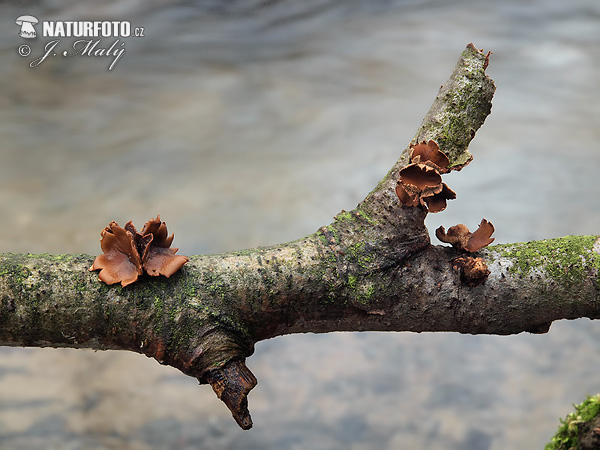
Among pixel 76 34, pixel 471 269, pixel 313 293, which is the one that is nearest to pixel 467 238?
pixel 471 269

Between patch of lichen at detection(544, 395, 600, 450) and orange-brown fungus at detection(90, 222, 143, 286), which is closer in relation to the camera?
patch of lichen at detection(544, 395, 600, 450)

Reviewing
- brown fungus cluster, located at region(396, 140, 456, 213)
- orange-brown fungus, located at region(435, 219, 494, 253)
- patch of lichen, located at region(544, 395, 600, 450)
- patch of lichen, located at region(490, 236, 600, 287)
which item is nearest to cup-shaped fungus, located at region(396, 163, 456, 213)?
brown fungus cluster, located at region(396, 140, 456, 213)

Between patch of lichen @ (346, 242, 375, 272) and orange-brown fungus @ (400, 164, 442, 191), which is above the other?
orange-brown fungus @ (400, 164, 442, 191)

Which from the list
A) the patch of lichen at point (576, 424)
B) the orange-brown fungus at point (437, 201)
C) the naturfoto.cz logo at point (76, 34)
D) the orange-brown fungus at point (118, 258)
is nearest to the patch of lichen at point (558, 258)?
the orange-brown fungus at point (437, 201)

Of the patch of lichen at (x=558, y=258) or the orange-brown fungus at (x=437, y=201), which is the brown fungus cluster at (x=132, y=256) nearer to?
the orange-brown fungus at (x=437, y=201)

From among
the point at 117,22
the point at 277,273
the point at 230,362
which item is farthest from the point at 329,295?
the point at 117,22

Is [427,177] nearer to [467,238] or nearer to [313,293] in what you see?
[467,238]

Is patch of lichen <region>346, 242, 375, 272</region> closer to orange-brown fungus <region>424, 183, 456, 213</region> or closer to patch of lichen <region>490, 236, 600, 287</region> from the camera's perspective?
orange-brown fungus <region>424, 183, 456, 213</region>
